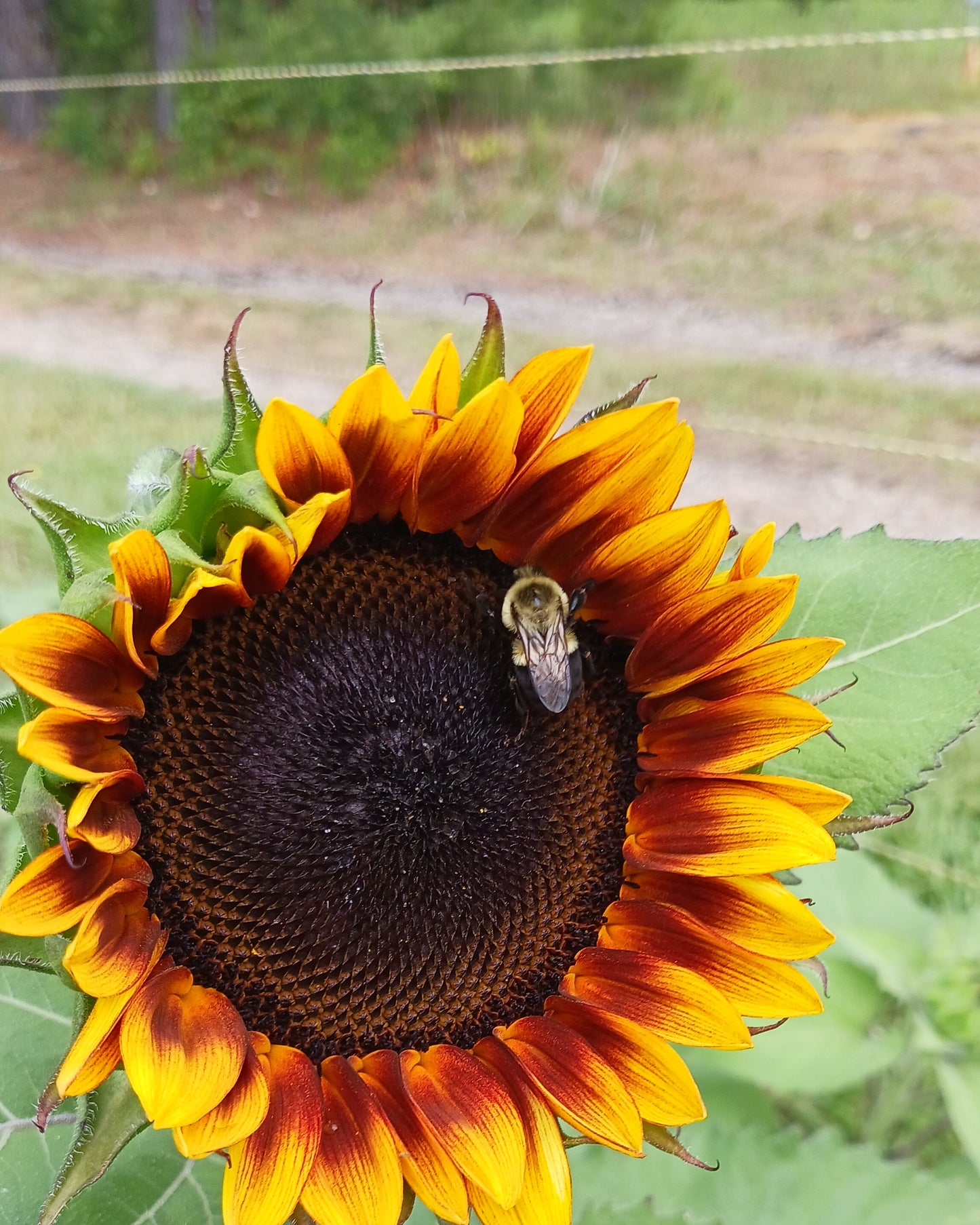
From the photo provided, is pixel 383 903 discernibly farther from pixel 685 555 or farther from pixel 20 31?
pixel 20 31

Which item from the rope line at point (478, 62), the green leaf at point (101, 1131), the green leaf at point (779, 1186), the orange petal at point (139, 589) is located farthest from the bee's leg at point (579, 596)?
the rope line at point (478, 62)

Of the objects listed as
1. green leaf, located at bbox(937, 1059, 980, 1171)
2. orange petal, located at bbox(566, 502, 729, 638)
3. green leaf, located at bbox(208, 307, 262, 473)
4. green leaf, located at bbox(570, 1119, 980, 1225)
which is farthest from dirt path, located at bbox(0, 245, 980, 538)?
green leaf, located at bbox(208, 307, 262, 473)

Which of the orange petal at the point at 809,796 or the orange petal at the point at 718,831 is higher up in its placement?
the orange petal at the point at 809,796

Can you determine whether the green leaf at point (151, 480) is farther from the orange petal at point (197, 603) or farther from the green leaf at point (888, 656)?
the green leaf at point (888, 656)

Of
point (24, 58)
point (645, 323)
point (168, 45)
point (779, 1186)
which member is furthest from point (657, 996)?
point (24, 58)

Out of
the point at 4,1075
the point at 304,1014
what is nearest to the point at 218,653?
the point at 304,1014

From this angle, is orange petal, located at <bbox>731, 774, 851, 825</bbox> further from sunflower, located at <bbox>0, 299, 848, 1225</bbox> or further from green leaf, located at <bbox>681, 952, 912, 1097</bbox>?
green leaf, located at <bbox>681, 952, 912, 1097</bbox>
